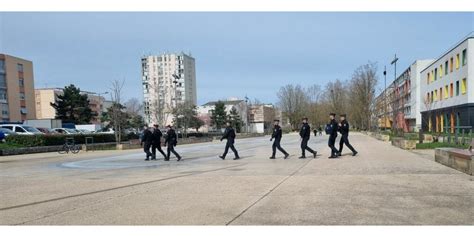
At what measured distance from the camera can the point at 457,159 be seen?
10.6 metres

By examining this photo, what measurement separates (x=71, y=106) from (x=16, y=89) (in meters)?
10.1

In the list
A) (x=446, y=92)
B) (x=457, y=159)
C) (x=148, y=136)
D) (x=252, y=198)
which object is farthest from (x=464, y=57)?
(x=252, y=198)

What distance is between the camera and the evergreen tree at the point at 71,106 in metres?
72.0

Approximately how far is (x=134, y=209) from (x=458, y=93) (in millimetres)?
45365

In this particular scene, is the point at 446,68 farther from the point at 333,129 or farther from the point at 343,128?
the point at 333,129

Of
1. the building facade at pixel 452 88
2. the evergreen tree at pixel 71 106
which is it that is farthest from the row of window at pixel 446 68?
the evergreen tree at pixel 71 106

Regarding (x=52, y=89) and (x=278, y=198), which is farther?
(x=52, y=89)

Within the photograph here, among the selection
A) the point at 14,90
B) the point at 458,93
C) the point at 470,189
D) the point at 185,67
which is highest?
the point at 185,67

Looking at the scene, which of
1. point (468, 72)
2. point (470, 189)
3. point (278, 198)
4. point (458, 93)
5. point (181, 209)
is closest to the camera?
point (181, 209)

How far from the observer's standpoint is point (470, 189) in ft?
25.2

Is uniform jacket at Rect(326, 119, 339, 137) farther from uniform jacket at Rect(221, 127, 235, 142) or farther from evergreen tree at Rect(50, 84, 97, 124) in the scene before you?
evergreen tree at Rect(50, 84, 97, 124)

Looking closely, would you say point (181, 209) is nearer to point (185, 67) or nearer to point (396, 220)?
point (396, 220)

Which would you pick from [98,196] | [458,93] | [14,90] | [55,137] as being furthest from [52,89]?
[98,196]
